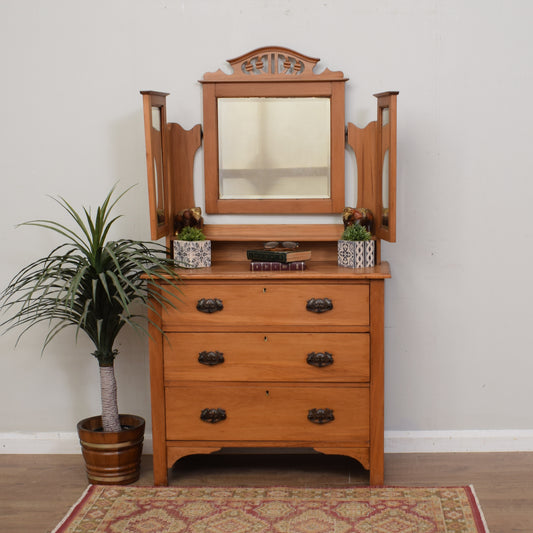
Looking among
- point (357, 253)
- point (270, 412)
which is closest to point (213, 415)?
point (270, 412)

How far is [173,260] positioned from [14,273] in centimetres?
90

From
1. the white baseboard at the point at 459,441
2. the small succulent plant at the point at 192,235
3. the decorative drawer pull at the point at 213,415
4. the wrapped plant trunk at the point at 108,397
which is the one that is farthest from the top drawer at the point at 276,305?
the white baseboard at the point at 459,441

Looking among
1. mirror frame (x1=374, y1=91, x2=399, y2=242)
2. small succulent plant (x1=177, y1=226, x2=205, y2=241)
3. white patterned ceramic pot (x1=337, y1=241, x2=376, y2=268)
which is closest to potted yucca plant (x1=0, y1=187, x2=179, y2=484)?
small succulent plant (x1=177, y1=226, x2=205, y2=241)

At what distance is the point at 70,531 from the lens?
8.42 feet

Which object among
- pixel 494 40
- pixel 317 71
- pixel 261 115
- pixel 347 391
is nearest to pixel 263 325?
pixel 347 391

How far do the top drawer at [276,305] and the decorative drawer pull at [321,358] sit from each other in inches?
4.3

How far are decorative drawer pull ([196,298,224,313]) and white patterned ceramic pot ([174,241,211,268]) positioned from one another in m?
0.20

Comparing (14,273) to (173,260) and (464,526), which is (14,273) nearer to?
(173,260)

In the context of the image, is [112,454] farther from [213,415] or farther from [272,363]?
[272,363]

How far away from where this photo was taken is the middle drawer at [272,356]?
2.84m

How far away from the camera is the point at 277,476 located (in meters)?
3.06

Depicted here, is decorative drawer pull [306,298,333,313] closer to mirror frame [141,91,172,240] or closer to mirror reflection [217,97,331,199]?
mirror reflection [217,97,331,199]

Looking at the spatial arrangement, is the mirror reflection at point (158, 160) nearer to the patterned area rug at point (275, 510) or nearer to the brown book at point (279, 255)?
the brown book at point (279, 255)

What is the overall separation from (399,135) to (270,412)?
1328mm
